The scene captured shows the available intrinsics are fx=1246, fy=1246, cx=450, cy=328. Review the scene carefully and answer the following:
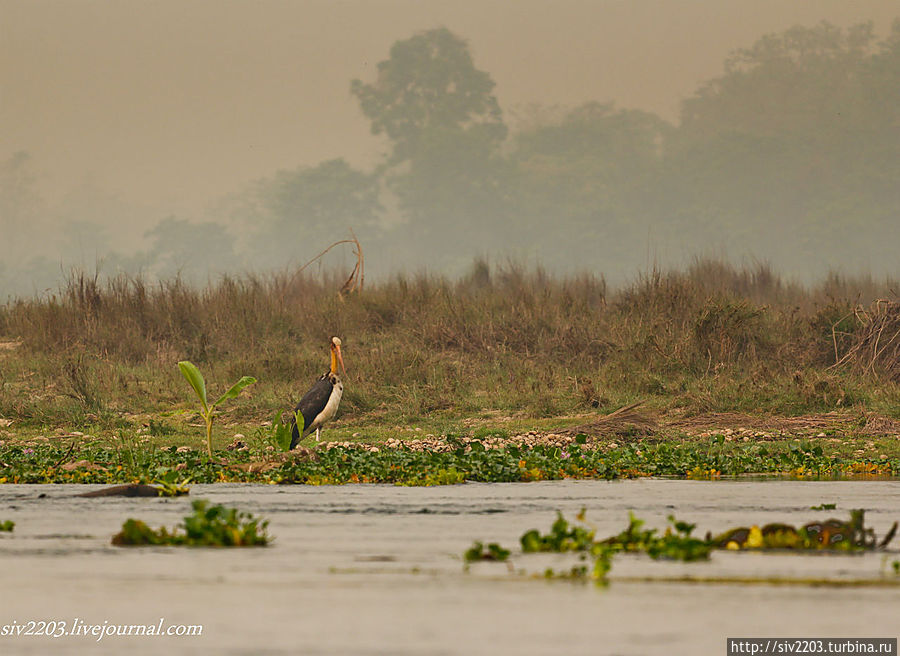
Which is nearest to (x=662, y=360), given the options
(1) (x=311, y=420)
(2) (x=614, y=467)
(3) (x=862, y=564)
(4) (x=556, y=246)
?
(1) (x=311, y=420)

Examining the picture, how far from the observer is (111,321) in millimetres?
20969

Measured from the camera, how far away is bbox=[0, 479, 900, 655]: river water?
381 cm

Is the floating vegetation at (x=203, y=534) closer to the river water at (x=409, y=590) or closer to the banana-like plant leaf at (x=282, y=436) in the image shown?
the river water at (x=409, y=590)

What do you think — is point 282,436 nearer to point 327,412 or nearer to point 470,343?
point 327,412

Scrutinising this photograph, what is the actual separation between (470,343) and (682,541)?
46.3 ft

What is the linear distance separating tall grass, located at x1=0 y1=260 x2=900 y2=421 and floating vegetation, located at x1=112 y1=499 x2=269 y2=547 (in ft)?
31.9

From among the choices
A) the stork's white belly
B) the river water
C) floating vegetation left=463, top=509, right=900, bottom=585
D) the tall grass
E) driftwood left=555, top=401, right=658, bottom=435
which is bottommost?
the river water

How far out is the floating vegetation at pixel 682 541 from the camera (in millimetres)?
5379

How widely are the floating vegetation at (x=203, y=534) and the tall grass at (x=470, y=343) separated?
972 cm

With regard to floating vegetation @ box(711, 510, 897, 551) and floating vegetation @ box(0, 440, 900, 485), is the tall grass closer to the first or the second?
floating vegetation @ box(0, 440, 900, 485)

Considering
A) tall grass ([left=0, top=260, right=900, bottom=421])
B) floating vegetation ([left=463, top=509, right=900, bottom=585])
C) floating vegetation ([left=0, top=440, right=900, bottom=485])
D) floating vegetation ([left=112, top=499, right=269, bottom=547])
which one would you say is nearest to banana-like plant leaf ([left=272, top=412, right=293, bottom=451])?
floating vegetation ([left=0, top=440, right=900, bottom=485])

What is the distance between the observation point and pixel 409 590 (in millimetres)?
4680

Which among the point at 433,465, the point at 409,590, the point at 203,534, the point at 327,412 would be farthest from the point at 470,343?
the point at 409,590

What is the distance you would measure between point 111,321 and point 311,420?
8.75 metres
